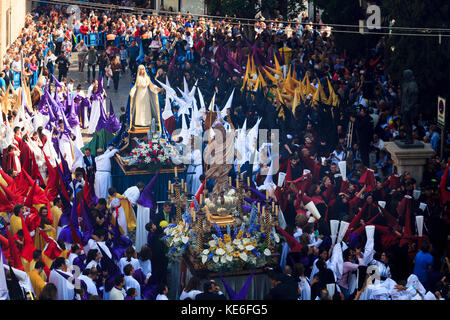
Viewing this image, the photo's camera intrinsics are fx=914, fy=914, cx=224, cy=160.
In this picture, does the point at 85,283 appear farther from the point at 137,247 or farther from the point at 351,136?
the point at 351,136

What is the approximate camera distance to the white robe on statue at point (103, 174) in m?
17.7

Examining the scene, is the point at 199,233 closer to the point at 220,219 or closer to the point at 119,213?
the point at 220,219

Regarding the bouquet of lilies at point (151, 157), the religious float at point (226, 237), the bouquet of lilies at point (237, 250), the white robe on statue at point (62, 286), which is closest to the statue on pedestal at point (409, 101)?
the bouquet of lilies at point (151, 157)

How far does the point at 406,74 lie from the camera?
1867 cm

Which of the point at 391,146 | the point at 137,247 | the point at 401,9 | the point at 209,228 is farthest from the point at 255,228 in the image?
the point at 401,9

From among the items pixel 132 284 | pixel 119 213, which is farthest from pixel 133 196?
pixel 132 284

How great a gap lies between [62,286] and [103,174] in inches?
212

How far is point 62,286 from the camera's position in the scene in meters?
12.6

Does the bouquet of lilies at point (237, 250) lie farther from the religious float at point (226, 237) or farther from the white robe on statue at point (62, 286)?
the white robe on statue at point (62, 286)

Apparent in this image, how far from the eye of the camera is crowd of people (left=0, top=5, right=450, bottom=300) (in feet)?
42.2

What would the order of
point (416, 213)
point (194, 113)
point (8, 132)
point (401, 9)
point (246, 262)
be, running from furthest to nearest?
1. point (401, 9)
2. point (194, 113)
3. point (8, 132)
4. point (416, 213)
5. point (246, 262)

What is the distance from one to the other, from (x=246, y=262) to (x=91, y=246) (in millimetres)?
2349

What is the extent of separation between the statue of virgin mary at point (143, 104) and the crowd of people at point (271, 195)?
782 millimetres

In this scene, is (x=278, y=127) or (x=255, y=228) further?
(x=278, y=127)
